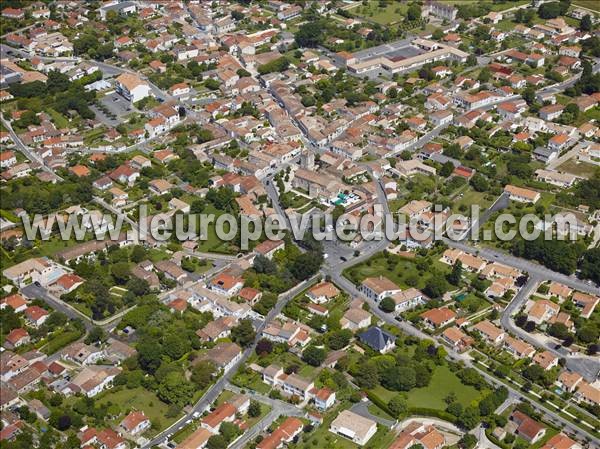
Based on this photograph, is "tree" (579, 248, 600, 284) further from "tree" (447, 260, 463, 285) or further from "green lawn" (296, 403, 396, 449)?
"green lawn" (296, 403, 396, 449)

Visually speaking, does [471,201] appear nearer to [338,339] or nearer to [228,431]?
[338,339]

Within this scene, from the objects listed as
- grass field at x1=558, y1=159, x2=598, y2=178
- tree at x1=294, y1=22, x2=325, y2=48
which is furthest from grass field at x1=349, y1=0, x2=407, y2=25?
grass field at x1=558, y1=159, x2=598, y2=178

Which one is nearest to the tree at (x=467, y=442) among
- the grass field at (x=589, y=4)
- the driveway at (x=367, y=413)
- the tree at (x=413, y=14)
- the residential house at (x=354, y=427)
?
the driveway at (x=367, y=413)

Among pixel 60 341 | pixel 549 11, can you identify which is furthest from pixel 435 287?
pixel 549 11

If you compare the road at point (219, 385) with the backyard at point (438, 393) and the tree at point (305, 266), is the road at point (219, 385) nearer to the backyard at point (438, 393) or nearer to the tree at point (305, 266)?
the tree at point (305, 266)

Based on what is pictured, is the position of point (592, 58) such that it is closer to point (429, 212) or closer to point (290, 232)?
point (429, 212)

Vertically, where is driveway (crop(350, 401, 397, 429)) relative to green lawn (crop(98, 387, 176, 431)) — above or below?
above
